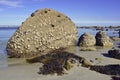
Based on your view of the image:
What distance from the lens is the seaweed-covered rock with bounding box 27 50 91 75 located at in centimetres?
1259

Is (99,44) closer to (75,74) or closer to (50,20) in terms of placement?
(50,20)

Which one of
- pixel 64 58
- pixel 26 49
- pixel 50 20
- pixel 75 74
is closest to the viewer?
pixel 75 74

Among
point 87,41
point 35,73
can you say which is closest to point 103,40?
point 87,41

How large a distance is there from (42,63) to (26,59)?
199 cm

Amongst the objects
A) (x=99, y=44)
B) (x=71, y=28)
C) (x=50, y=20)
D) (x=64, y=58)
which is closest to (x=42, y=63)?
(x=64, y=58)

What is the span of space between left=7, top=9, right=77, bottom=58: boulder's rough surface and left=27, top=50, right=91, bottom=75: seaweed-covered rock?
6.23ft

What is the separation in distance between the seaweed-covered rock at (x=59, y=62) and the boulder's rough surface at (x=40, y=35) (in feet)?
6.23

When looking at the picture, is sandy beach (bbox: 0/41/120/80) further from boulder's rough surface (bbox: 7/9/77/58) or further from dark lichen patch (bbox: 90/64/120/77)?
boulder's rough surface (bbox: 7/9/77/58)

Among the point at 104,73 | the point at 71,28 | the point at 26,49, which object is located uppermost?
the point at 71,28

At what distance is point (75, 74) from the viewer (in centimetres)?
1218

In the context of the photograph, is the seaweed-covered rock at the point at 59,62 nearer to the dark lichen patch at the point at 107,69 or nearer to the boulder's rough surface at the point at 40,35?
the dark lichen patch at the point at 107,69

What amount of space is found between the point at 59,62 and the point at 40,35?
4.42 m

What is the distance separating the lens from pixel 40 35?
17516 millimetres

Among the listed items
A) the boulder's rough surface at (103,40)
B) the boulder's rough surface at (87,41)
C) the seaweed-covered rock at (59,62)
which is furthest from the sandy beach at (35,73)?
the boulder's rough surface at (103,40)
